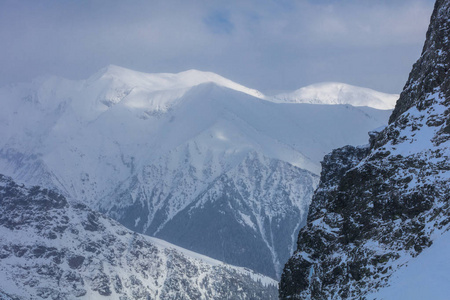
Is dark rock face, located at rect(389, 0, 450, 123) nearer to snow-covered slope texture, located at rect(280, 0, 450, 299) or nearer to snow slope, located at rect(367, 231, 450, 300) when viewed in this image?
snow-covered slope texture, located at rect(280, 0, 450, 299)

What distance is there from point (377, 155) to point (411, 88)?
17.8 meters

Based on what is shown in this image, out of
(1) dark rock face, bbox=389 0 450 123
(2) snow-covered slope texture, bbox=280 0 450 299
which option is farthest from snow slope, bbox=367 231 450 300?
(1) dark rock face, bbox=389 0 450 123

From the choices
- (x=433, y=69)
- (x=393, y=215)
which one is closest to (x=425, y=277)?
(x=393, y=215)

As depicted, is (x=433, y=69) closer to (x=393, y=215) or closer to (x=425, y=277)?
(x=393, y=215)

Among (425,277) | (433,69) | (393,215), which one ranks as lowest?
(425,277)

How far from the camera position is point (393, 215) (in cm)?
6906

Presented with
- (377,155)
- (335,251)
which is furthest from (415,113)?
(335,251)

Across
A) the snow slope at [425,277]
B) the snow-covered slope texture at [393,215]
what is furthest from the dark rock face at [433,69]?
the snow slope at [425,277]

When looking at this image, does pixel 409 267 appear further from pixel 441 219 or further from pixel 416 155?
pixel 416 155

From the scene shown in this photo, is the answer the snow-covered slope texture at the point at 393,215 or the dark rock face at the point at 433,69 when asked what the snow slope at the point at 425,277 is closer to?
the snow-covered slope texture at the point at 393,215

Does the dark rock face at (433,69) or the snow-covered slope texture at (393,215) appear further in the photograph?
the dark rock face at (433,69)

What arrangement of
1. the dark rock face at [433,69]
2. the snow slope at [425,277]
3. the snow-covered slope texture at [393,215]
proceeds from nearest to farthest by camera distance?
the snow slope at [425,277]
the snow-covered slope texture at [393,215]
the dark rock face at [433,69]

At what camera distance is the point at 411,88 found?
8900 cm

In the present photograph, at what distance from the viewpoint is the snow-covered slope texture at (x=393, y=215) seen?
62.8 m
